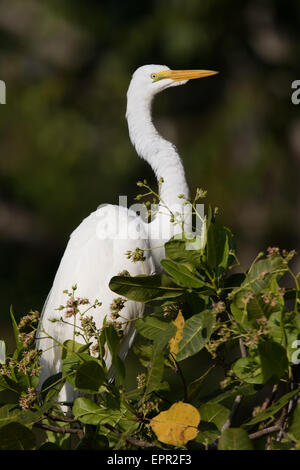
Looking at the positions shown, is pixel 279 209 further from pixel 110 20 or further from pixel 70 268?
pixel 70 268

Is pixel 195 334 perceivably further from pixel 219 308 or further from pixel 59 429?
pixel 59 429

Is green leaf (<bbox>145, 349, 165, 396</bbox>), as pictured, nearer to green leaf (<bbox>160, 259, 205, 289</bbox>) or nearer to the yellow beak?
green leaf (<bbox>160, 259, 205, 289</bbox>)

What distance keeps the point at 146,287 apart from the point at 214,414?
249 millimetres

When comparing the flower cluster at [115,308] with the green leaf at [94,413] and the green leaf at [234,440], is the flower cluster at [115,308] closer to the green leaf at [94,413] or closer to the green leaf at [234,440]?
the green leaf at [94,413]

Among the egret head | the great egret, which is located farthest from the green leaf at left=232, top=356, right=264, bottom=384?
the egret head

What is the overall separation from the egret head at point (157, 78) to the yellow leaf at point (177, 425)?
1479mm

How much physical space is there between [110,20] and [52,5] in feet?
1.58

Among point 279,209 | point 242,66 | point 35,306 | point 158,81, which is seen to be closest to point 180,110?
point 242,66

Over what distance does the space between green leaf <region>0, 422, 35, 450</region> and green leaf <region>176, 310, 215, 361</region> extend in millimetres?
264

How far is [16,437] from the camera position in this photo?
1.14 metres

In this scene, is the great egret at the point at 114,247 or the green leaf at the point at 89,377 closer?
the green leaf at the point at 89,377

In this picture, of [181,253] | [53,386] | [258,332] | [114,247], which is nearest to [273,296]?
[258,332]

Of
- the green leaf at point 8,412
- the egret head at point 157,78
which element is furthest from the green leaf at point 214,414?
the egret head at point 157,78

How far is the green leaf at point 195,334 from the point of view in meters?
1.14
